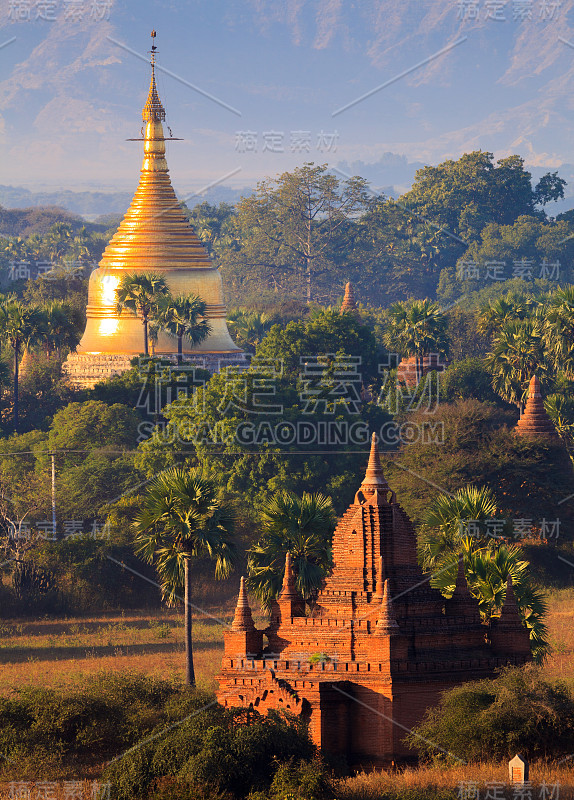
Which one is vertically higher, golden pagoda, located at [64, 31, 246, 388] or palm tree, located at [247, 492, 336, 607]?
golden pagoda, located at [64, 31, 246, 388]

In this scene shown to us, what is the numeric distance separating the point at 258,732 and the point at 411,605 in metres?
6.03

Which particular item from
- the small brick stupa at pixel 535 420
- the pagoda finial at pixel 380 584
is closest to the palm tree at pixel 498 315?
the small brick stupa at pixel 535 420

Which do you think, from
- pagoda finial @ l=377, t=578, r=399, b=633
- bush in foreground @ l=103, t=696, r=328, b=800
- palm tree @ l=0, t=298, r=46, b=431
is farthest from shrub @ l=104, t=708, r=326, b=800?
palm tree @ l=0, t=298, r=46, b=431

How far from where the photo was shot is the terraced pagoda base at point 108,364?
97625 millimetres

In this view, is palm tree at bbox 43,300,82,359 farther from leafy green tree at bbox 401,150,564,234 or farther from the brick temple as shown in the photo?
leafy green tree at bbox 401,150,564,234

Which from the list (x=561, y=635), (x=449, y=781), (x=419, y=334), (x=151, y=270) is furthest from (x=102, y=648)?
(x=419, y=334)

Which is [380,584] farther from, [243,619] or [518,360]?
[518,360]

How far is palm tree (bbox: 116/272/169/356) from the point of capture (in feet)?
316

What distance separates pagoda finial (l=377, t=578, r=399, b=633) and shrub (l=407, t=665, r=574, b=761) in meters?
2.04

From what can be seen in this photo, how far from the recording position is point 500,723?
43.0 m

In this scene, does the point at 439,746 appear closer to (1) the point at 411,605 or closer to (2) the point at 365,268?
(1) the point at 411,605

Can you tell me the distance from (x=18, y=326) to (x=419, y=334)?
69.9 ft

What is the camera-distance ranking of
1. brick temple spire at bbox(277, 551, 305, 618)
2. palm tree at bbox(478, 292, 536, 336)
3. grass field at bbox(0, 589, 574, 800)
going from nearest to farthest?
1. brick temple spire at bbox(277, 551, 305, 618)
2. grass field at bbox(0, 589, 574, 800)
3. palm tree at bbox(478, 292, 536, 336)

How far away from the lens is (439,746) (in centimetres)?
4319
